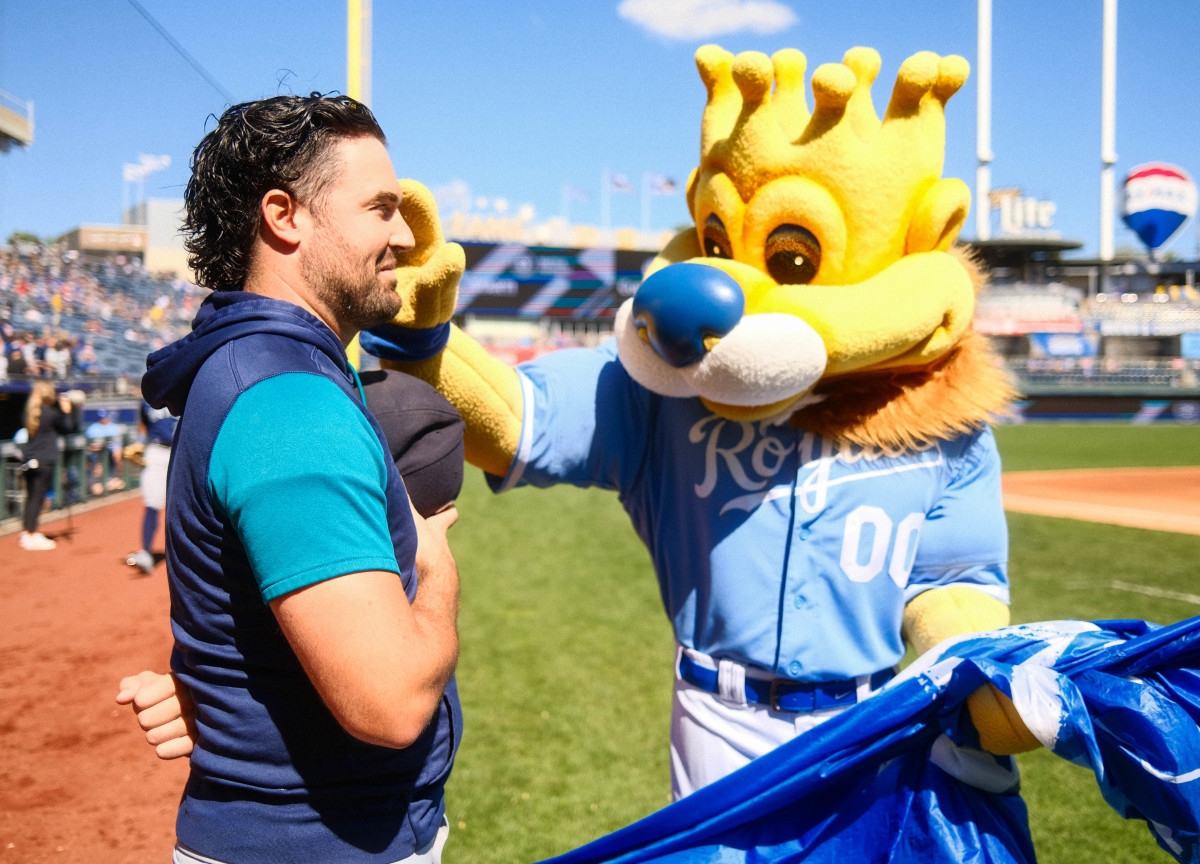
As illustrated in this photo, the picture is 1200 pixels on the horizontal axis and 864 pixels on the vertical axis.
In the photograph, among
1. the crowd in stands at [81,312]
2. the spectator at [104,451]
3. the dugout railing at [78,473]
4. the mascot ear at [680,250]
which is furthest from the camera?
the spectator at [104,451]

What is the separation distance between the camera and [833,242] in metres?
1.91

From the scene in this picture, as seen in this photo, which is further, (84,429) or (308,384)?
(84,429)

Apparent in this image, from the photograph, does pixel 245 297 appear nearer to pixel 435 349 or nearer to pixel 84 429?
pixel 435 349

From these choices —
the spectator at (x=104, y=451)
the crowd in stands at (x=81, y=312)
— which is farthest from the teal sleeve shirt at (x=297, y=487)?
the spectator at (x=104, y=451)

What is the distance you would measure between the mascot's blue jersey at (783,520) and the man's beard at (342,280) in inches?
29.8

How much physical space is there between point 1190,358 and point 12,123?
3987 cm

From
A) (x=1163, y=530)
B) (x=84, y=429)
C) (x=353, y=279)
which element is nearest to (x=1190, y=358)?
(x=1163, y=530)

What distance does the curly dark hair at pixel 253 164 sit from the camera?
50.2 inches

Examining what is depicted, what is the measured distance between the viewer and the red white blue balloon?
107 ft

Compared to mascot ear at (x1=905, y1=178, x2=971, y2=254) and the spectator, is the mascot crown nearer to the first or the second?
mascot ear at (x1=905, y1=178, x2=971, y2=254)

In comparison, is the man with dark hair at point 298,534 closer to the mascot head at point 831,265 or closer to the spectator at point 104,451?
the mascot head at point 831,265

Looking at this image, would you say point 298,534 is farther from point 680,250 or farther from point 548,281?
point 548,281

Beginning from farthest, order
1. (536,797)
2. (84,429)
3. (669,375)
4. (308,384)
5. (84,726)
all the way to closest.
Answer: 1. (84,429)
2. (84,726)
3. (536,797)
4. (669,375)
5. (308,384)

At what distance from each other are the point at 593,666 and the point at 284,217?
4.57 m
